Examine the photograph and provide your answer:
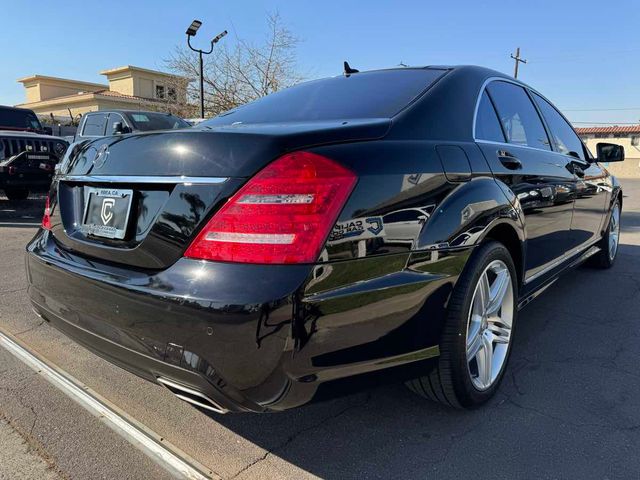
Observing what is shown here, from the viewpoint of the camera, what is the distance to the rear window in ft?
7.69

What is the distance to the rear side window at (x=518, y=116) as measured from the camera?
2.92 m

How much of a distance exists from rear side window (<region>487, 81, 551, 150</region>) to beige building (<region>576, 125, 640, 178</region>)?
142 ft

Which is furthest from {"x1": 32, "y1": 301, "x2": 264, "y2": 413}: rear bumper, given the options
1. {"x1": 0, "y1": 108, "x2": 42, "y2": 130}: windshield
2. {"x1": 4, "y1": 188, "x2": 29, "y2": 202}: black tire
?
{"x1": 0, "y1": 108, "x2": 42, "y2": 130}: windshield

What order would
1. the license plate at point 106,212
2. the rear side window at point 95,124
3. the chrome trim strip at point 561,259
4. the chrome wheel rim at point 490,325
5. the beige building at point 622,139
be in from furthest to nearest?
the beige building at point 622,139, the rear side window at point 95,124, the chrome trim strip at point 561,259, the chrome wheel rim at point 490,325, the license plate at point 106,212

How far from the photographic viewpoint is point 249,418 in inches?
94.6

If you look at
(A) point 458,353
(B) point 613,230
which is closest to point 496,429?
(A) point 458,353

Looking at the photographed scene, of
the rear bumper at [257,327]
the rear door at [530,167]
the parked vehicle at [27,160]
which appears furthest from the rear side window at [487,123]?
the parked vehicle at [27,160]

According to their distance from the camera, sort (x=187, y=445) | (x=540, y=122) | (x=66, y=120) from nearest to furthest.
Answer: (x=187, y=445) → (x=540, y=122) → (x=66, y=120)

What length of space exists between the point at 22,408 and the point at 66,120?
3340 cm

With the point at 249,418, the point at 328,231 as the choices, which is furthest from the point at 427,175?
the point at 249,418

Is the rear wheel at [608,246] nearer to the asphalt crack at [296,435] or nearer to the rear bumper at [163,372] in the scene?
the asphalt crack at [296,435]

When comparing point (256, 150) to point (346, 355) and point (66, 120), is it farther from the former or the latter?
point (66, 120)

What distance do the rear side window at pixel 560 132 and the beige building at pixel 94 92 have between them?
22.6 m

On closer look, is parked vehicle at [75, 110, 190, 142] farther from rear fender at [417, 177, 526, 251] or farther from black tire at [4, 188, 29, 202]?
rear fender at [417, 177, 526, 251]
